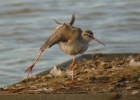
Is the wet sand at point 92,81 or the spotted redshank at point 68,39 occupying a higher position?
the spotted redshank at point 68,39

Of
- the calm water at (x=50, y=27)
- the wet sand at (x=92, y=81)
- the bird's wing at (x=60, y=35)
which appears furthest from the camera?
the calm water at (x=50, y=27)

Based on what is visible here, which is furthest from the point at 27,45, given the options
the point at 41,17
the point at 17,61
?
the point at 41,17

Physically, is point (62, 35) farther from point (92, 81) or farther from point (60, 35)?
point (92, 81)

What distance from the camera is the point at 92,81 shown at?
21.2ft

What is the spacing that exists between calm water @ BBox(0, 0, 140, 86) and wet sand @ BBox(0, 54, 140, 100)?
293 cm

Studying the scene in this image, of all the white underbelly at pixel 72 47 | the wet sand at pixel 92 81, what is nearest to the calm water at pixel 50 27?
the wet sand at pixel 92 81

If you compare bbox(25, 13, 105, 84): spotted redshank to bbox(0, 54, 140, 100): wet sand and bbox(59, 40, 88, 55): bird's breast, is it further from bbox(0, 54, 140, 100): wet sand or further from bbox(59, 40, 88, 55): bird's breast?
bbox(0, 54, 140, 100): wet sand

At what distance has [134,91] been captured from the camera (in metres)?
5.77

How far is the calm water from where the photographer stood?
11.6 metres

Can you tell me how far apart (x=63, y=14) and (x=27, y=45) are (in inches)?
147

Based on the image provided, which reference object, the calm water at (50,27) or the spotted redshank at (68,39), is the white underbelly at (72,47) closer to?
the spotted redshank at (68,39)

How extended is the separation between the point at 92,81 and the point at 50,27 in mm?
8735

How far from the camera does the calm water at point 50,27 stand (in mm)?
11555

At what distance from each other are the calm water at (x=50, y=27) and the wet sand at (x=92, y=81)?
9.62 feet
